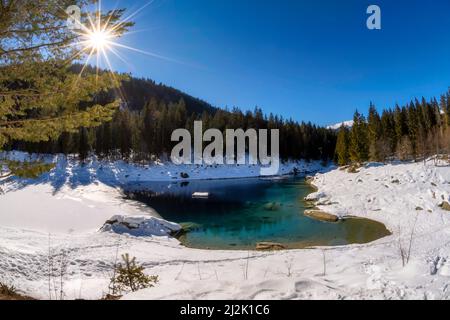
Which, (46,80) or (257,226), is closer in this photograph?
(46,80)

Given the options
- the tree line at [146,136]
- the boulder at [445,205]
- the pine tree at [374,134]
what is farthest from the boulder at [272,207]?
the tree line at [146,136]

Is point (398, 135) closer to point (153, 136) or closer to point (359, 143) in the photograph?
point (359, 143)

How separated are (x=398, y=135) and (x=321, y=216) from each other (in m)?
61.0

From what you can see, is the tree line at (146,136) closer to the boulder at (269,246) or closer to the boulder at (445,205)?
the boulder at (269,246)

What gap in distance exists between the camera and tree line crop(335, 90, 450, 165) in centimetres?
6232

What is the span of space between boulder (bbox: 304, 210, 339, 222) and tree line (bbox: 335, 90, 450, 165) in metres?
42.8

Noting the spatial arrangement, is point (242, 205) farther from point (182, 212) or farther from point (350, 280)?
point (350, 280)

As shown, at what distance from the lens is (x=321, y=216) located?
25016 mm

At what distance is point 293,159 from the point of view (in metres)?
106

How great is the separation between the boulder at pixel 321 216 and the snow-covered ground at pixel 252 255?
1685mm

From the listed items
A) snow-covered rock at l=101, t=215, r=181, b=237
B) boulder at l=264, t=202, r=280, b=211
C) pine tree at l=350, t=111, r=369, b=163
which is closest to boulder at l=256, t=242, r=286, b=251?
snow-covered rock at l=101, t=215, r=181, b=237

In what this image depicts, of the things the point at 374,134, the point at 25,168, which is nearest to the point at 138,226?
the point at 25,168
